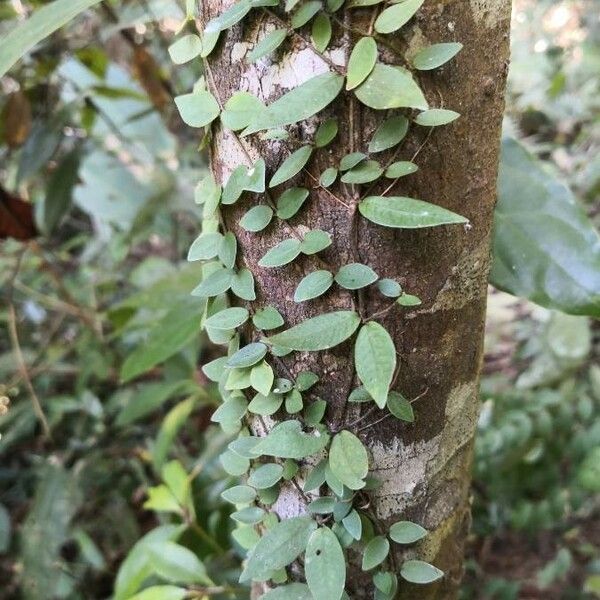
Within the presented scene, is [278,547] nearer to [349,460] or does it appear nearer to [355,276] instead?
[349,460]

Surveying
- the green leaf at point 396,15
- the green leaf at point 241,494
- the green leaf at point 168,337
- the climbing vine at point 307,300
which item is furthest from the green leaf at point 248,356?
the green leaf at point 168,337

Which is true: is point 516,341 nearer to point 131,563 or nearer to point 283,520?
point 131,563

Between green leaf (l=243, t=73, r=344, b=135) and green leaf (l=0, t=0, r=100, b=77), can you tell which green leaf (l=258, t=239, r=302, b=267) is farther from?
green leaf (l=0, t=0, r=100, b=77)

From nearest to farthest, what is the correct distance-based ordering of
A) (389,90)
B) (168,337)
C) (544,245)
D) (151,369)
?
(389,90) → (544,245) → (168,337) → (151,369)

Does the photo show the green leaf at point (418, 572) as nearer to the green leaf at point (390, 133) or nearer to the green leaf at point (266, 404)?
the green leaf at point (266, 404)

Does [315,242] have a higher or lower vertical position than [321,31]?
lower

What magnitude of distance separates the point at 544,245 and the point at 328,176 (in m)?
0.34

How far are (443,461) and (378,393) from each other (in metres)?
0.16

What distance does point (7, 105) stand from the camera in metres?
1.08

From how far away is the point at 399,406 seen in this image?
41 centimetres

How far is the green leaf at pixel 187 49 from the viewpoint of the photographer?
393 millimetres

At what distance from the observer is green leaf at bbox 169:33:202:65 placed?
1.29 ft

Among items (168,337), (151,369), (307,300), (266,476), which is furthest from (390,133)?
(151,369)

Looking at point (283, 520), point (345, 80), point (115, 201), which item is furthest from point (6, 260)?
point (345, 80)
